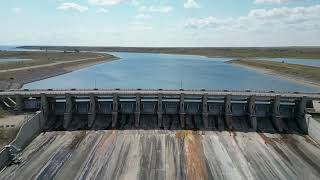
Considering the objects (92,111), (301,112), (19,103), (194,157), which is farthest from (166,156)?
(19,103)

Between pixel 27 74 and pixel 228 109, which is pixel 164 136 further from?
pixel 27 74

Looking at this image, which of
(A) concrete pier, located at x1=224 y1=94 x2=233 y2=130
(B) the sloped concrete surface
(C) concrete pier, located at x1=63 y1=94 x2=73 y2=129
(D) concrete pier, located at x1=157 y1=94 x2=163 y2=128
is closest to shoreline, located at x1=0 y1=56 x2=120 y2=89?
(C) concrete pier, located at x1=63 y1=94 x2=73 y2=129

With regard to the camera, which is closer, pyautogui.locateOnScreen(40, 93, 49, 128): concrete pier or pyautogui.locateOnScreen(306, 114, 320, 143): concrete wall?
pyautogui.locateOnScreen(306, 114, 320, 143): concrete wall

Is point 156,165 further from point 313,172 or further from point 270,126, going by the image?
point 270,126

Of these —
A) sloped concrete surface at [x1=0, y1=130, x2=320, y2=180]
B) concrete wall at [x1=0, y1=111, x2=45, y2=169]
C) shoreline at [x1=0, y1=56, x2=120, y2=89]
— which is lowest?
sloped concrete surface at [x1=0, y1=130, x2=320, y2=180]

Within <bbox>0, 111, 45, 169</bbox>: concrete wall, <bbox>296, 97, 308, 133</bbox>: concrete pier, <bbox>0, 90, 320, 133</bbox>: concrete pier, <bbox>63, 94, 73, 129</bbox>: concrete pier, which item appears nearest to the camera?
<bbox>0, 111, 45, 169</bbox>: concrete wall

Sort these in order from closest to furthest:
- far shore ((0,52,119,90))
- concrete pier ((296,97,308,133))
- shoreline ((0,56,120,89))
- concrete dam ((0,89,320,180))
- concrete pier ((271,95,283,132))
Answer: concrete dam ((0,89,320,180)), concrete pier ((296,97,308,133)), concrete pier ((271,95,283,132)), shoreline ((0,56,120,89)), far shore ((0,52,119,90))

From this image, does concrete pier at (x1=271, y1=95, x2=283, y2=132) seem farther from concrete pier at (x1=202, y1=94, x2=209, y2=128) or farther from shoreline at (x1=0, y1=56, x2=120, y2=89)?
shoreline at (x1=0, y1=56, x2=120, y2=89)

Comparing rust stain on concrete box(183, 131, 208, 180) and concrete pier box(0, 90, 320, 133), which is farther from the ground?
concrete pier box(0, 90, 320, 133)
